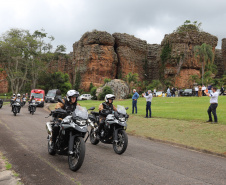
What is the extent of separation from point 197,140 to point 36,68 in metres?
52.9

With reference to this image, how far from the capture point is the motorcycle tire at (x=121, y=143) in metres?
7.41

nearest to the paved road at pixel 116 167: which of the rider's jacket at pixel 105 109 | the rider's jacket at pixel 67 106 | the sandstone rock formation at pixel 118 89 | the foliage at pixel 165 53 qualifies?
the rider's jacket at pixel 105 109

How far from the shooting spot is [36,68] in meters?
58.2

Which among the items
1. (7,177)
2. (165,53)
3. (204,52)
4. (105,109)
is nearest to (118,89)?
(165,53)

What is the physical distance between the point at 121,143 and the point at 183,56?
2093 inches

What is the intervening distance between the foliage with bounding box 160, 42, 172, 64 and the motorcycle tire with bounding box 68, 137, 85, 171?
55.8 meters

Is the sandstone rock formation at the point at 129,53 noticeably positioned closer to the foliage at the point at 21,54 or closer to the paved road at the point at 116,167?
the foliage at the point at 21,54

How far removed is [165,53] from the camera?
195 ft

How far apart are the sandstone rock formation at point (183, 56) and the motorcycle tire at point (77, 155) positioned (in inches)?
2148

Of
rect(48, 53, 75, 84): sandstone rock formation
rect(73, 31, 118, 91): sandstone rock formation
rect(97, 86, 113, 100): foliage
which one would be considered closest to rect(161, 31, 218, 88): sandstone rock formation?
rect(73, 31, 118, 91): sandstone rock formation

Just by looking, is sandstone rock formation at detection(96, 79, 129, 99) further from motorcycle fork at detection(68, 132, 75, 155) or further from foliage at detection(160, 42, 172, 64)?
motorcycle fork at detection(68, 132, 75, 155)

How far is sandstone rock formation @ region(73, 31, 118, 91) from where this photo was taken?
192 feet

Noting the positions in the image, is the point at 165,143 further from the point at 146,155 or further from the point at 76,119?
the point at 76,119

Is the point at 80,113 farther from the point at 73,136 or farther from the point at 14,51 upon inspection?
the point at 14,51
